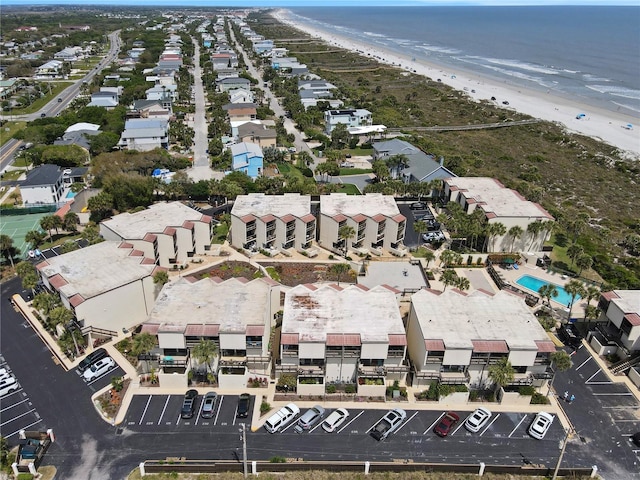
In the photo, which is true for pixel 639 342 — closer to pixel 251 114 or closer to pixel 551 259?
pixel 551 259

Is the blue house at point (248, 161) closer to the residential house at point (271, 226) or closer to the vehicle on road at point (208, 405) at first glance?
the residential house at point (271, 226)

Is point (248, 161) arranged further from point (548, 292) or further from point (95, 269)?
point (548, 292)

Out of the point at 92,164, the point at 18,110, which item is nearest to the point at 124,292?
the point at 92,164

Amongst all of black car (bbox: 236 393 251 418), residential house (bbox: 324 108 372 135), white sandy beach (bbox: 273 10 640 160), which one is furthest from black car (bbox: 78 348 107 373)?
white sandy beach (bbox: 273 10 640 160)

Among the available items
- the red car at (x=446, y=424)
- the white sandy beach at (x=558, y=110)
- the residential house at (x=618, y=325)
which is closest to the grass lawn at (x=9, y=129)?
the red car at (x=446, y=424)

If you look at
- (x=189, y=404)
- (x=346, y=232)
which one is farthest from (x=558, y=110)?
(x=189, y=404)
